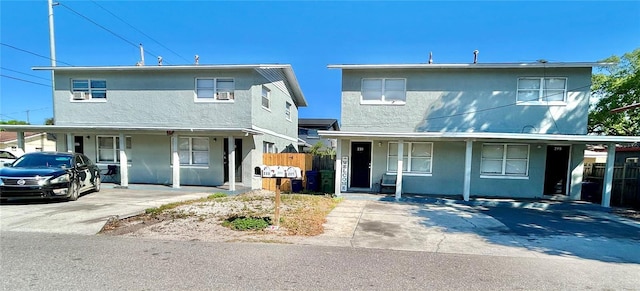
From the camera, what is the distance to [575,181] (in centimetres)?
1149

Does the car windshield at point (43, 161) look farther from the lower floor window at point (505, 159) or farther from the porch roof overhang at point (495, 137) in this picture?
the lower floor window at point (505, 159)

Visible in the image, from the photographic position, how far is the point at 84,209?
→ 26.3ft

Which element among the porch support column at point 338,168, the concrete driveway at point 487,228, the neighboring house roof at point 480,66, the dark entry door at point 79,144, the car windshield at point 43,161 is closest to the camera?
the concrete driveway at point 487,228

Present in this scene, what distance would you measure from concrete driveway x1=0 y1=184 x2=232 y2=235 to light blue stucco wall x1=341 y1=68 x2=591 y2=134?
7.20m

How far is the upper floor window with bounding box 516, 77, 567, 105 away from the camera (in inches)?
448

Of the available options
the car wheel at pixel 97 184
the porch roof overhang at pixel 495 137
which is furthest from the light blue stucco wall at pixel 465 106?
the car wheel at pixel 97 184

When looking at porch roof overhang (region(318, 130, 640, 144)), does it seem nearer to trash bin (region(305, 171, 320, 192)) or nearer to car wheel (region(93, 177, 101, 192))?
trash bin (region(305, 171, 320, 192))

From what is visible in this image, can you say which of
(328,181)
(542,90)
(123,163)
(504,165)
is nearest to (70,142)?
(123,163)

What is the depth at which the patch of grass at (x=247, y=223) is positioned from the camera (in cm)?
640

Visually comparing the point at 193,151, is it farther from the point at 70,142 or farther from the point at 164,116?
the point at 70,142

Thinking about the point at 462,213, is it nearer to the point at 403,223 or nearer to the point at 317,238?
the point at 403,223

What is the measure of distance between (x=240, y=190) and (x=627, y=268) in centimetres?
1131

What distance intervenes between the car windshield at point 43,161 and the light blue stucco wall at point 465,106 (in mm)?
10032

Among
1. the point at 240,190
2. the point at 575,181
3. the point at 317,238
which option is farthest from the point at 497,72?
the point at 240,190
